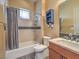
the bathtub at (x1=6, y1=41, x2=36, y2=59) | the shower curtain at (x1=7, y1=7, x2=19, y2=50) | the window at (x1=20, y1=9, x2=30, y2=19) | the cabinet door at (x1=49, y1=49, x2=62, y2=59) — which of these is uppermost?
the window at (x1=20, y1=9, x2=30, y2=19)

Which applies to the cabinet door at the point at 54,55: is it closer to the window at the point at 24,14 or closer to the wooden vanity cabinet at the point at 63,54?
the wooden vanity cabinet at the point at 63,54

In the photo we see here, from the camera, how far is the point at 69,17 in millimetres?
2717

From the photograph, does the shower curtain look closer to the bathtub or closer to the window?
the bathtub

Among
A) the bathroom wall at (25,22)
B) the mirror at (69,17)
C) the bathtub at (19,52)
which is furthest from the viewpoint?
the bathroom wall at (25,22)

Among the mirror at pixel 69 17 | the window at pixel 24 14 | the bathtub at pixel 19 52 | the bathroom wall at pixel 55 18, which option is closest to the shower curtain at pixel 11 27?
the bathtub at pixel 19 52

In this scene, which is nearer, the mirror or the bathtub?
the mirror

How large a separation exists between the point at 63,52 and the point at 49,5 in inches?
83.2

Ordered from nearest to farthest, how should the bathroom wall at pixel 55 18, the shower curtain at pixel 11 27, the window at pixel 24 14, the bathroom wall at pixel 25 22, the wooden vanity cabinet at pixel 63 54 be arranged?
the wooden vanity cabinet at pixel 63 54
the shower curtain at pixel 11 27
the bathroom wall at pixel 55 18
the bathroom wall at pixel 25 22
the window at pixel 24 14

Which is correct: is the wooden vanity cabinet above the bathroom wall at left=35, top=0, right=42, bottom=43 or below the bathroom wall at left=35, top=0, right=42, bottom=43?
below

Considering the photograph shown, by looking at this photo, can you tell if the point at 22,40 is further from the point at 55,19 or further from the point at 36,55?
the point at 55,19

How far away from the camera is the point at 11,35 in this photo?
10.2 feet

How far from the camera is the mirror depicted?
2441 mm

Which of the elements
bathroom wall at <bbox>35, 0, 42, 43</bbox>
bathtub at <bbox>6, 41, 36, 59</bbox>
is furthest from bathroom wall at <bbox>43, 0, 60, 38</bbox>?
bathtub at <bbox>6, 41, 36, 59</bbox>

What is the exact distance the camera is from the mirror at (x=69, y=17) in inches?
96.1
